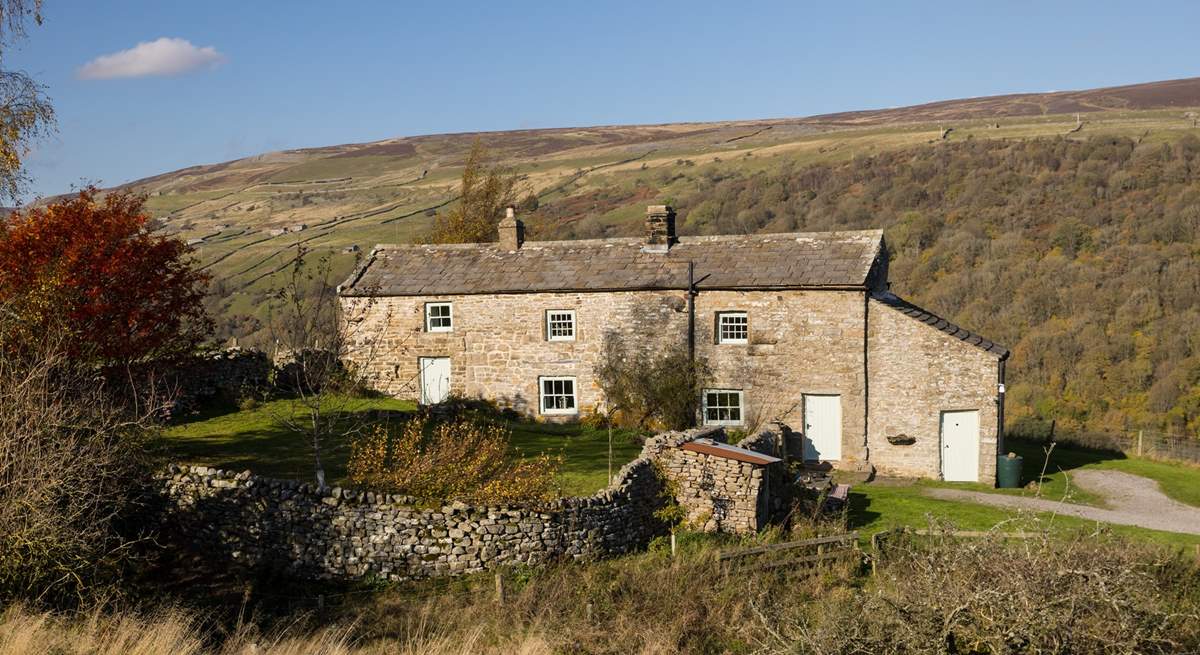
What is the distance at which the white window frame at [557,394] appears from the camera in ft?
93.9

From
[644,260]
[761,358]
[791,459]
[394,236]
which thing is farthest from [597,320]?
[394,236]

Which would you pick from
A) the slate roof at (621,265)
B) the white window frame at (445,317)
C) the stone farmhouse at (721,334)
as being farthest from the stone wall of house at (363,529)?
the white window frame at (445,317)

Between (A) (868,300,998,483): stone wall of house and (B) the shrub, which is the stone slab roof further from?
(A) (868,300,998,483): stone wall of house

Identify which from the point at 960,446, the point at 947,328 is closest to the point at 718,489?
the point at 960,446

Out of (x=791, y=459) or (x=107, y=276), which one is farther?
(x=791, y=459)

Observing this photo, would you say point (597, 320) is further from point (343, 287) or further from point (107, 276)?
point (107, 276)

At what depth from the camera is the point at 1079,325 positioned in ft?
139

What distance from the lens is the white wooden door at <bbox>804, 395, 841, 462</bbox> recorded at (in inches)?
1016

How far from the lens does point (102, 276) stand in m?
21.2

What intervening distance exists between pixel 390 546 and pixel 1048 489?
1685 centimetres

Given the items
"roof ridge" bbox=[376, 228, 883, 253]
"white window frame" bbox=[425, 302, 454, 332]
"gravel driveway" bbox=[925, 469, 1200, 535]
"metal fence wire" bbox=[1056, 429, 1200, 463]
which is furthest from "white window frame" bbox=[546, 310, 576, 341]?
"metal fence wire" bbox=[1056, 429, 1200, 463]

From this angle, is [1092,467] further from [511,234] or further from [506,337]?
[511,234]

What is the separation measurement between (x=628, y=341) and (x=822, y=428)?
19.7 ft

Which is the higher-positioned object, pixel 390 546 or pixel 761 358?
pixel 761 358
